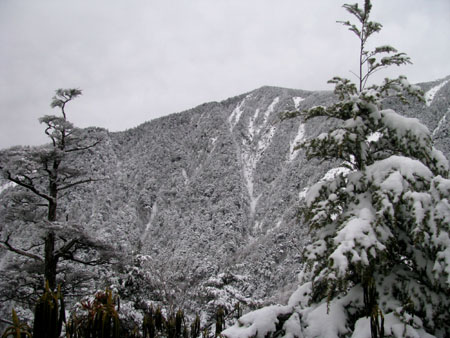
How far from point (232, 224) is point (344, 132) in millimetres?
44449

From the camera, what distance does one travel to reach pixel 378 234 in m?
3.85

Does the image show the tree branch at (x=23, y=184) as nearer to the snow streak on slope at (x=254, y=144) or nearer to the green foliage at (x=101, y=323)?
the green foliage at (x=101, y=323)

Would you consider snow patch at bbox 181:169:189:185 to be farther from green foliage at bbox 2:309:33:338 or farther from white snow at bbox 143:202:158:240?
green foliage at bbox 2:309:33:338

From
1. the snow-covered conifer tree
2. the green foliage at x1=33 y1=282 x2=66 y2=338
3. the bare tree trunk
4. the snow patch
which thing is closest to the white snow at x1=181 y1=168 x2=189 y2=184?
the snow patch

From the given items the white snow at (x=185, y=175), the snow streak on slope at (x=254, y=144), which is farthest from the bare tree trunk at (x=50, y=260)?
the white snow at (x=185, y=175)

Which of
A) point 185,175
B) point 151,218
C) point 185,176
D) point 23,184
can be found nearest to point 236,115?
point 185,175

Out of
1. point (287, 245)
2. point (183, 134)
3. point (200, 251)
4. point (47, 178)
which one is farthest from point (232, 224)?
point (47, 178)

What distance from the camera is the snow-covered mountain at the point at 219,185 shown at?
1495 inches

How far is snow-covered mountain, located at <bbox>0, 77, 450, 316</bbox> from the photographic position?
125 feet

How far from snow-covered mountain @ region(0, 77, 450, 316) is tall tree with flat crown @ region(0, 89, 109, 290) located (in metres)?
21.0

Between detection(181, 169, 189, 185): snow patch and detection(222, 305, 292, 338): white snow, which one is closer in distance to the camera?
detection(222, 305, 292, 338): white snow

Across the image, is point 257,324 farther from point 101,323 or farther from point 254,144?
point 254,144

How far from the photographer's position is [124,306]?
8719 millimetres

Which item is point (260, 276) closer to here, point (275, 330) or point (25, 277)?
point (25, 277)
